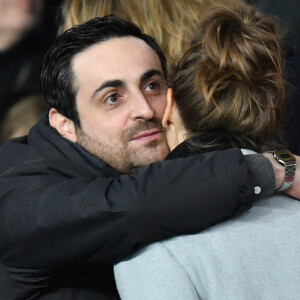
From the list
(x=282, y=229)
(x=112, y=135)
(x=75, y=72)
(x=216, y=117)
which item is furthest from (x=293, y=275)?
(x=75, y=72)

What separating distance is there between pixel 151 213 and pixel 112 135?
1.85 ft

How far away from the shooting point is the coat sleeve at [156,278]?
1495 millimetres

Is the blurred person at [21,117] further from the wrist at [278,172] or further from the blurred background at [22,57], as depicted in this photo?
the wrist at [278,172]

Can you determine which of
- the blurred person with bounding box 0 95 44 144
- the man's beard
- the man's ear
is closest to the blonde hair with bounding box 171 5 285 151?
the man's beard

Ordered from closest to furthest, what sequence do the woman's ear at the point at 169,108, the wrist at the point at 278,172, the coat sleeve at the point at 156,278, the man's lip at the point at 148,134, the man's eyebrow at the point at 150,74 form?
the coat sleeve at the point at 156,278 < the wrist at the point at 278,172 < the woman's ear at the point at 169,108 < the man's lip at the point at 148,134 < the man's eyebrow at the point at 150,74

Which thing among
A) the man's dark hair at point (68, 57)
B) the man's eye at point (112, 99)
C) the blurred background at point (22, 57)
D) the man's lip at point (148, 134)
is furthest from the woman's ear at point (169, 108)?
the blurred background at point (22, 57)

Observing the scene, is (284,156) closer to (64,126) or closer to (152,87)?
(152,87)

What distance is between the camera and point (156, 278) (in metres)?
1.51

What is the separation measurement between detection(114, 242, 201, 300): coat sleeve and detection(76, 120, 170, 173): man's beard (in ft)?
1.63

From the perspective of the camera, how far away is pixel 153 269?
1525 millimetres

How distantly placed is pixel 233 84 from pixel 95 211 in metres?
0.46

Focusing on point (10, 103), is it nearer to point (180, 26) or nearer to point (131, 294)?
point (180, 26)

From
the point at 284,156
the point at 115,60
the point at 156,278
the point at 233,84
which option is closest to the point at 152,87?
the point at 115,60

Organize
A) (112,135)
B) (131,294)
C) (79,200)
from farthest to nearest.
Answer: (112,135)
(79,200)
(131,294)
